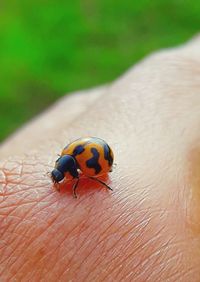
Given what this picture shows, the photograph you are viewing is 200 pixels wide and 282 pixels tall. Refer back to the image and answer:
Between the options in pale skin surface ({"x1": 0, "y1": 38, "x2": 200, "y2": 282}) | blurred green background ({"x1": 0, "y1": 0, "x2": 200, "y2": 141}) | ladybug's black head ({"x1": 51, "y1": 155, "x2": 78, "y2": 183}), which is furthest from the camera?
blurred green background ({"x1": 0, "y1": 0, "x2": 200, "y2": 141})

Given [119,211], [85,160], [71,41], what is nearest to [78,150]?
[85,160]

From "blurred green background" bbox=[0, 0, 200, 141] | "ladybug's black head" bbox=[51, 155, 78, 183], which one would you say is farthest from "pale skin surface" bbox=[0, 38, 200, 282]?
"blurred green background" bbox=[0, 0, 200, 141]

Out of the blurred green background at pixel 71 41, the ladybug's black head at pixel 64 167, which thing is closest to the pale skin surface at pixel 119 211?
the ladybug's black head at pixel 64 167

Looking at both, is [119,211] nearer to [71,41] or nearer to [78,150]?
[78,150]

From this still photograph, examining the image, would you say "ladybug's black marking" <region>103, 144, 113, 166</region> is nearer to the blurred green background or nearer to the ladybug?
the ladybug

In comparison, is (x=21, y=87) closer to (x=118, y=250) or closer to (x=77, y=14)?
(x=77, y=14)

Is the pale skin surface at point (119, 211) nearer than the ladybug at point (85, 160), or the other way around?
the pale skin surface at point (119, 211)

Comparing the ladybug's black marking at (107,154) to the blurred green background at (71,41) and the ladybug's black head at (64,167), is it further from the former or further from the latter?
the blurred green background at (71,41)

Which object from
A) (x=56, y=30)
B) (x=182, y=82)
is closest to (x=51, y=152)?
(x=182, y=82)
